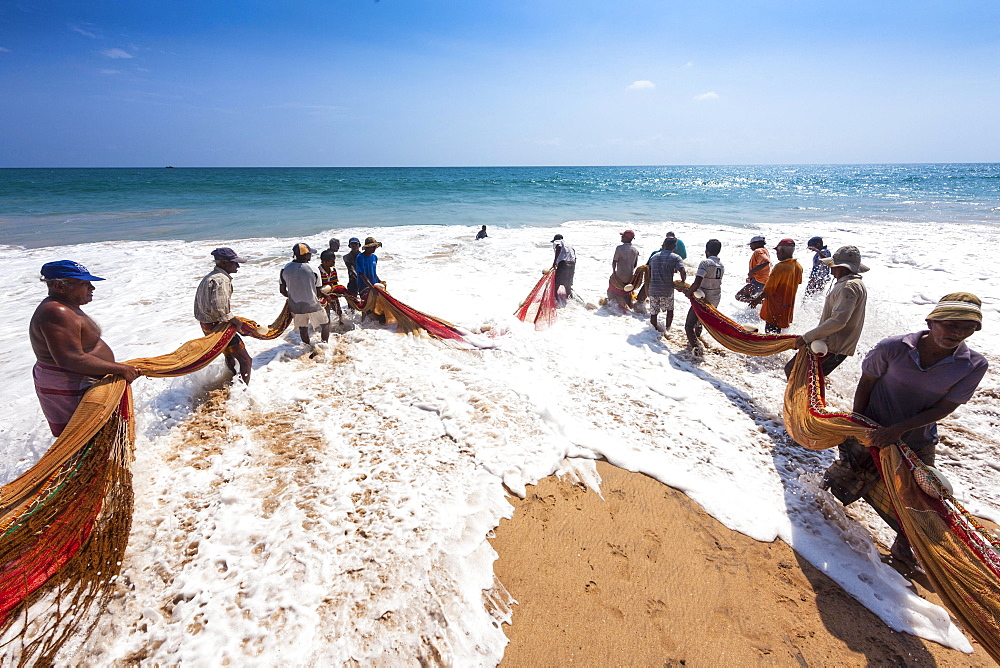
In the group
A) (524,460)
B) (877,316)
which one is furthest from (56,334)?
(877,316)

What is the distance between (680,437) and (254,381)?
4549mm

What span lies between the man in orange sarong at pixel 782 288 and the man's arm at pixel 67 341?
21.7ft

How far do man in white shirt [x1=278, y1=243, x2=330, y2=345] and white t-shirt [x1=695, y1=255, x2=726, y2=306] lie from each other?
5.02m

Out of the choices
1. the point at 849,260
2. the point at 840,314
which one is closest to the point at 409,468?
the point at 840,314

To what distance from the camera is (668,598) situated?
2.54m

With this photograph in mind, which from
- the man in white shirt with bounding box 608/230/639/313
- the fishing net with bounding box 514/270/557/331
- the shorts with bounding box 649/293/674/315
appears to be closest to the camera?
the shorts with bounding box 649/293/674/315

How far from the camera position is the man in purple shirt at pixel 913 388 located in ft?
7.79

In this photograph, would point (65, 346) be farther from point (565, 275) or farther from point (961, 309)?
point (565, 275)

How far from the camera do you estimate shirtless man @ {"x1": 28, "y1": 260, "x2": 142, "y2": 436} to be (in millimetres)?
2645

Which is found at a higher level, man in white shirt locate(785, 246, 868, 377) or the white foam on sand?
man in white shirt locate(785, 246, 868, 377)

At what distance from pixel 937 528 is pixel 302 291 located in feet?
19.7

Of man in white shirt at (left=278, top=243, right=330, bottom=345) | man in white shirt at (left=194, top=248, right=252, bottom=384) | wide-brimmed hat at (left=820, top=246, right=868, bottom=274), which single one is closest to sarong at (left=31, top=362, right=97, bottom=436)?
man in white shirt at (left=194, top=248, right=252, bottom=384)

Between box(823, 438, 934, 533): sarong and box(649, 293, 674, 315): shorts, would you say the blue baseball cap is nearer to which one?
box(823, 438, 934, 533): sarong

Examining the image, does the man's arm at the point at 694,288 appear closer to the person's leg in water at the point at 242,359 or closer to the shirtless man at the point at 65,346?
the person's leg in water at the point at 242,359
